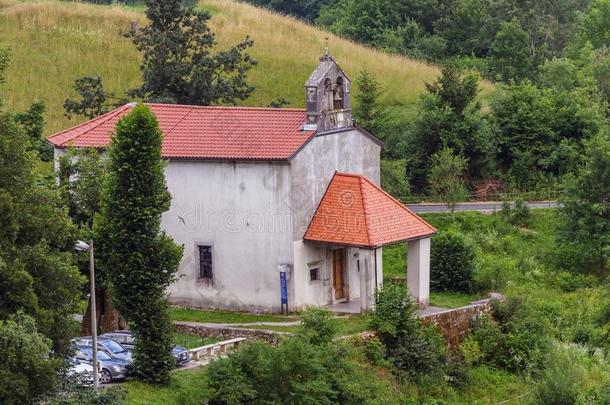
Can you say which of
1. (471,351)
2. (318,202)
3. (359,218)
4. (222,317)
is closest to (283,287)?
(222,317)

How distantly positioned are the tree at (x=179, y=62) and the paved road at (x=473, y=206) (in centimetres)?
1087

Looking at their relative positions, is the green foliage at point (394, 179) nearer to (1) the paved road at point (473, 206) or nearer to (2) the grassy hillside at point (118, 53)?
(1) the paved road at point (473, 206)

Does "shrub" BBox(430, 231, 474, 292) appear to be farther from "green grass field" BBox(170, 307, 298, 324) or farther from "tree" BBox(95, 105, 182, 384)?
"tree" BBox(95, 105, 182, 384)

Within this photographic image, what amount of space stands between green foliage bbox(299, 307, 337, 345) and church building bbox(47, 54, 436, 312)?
5143 mm

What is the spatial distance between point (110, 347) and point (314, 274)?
1094cm

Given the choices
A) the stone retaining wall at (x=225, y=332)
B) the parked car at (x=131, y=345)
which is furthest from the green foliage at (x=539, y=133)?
the parked car at (x=131, y=345)

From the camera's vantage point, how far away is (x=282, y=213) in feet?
174

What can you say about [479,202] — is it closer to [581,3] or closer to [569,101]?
[569,101]

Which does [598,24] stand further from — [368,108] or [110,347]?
[110,347]

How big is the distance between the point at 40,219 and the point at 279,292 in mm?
14196

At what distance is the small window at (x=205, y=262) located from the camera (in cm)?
5431

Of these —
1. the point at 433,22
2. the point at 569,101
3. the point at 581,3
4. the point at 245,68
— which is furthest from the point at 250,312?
the point at 581,3

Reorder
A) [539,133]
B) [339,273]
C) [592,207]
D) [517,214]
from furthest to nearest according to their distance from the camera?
[539,133] → [517,214] → [592,207] → [339,273]

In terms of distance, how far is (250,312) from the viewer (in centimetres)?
5384
